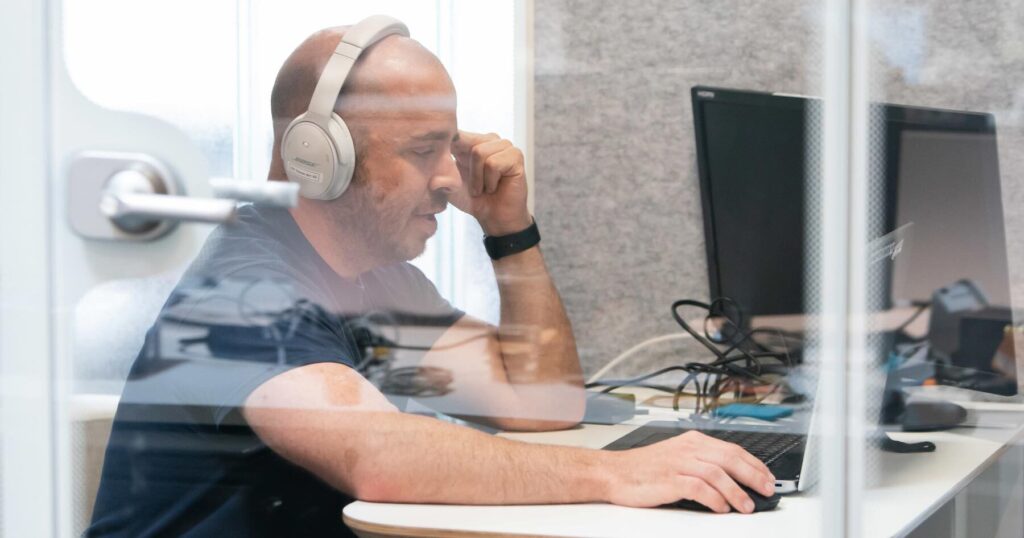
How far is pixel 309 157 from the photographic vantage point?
2.32ft

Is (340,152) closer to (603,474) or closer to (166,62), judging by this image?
(166,62)

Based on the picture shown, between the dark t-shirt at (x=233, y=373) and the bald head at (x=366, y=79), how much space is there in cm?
9

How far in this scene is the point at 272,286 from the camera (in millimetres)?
735

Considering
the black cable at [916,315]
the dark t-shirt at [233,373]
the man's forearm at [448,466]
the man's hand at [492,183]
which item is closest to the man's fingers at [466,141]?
the man's hand at [492,183]

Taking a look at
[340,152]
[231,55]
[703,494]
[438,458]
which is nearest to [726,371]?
[703,494]

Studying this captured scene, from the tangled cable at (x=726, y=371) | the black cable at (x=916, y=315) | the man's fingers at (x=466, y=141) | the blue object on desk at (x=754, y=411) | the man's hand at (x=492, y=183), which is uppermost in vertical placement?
the man's fingers at (x=466, y=141)

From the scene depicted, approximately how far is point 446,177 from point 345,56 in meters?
0.12

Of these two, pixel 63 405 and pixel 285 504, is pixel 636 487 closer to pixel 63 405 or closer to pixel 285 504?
pixel 285 504

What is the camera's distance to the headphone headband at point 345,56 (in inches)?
28.7

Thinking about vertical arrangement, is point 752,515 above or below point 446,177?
below

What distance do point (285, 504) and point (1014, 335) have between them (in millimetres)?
536

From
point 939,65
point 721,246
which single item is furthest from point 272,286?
point 939,65

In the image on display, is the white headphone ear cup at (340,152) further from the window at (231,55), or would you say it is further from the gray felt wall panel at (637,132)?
the gray felt wall panel at (637,132)

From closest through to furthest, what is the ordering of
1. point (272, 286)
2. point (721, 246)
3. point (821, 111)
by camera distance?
point (821, 111) < point (272, 286) < point (721, 246)
